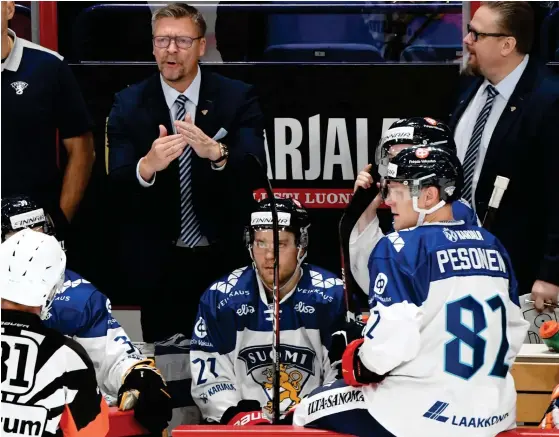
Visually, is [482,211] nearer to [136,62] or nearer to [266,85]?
[266,85]

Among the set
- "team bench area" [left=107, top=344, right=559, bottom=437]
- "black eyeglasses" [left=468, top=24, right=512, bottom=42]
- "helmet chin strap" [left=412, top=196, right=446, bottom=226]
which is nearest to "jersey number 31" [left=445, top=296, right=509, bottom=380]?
"helmet chin strap" [left=412, top=196, right=446, bottom=226]

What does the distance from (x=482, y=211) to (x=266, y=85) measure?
3.41 feet

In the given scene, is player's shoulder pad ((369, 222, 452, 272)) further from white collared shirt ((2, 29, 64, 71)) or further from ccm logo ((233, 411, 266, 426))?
white collared shirt ((2, 29, 64, 71))

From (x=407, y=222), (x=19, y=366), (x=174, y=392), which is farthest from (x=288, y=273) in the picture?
(x=19, y=366)

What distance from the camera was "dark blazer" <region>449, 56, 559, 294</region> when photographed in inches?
178

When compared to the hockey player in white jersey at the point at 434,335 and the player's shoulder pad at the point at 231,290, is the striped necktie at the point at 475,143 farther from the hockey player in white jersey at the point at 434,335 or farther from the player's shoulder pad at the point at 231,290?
the hockey player in white jersey at the point at 434,335

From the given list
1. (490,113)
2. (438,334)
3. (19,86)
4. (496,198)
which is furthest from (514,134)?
(19,86)

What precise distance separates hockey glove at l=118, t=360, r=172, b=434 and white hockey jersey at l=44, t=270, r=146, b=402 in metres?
0.14

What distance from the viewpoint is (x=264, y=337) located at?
14.7 ft

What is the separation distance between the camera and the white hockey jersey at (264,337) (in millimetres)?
4445

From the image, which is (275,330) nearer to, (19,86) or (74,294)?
(74,294)

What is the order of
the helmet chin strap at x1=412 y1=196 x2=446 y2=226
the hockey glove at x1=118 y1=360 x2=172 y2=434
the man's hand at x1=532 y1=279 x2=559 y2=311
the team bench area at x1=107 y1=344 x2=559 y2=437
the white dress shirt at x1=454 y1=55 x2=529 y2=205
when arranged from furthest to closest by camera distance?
the white dress shirt at x1=454 y1=55 x2=529 y2=205 < the man's hand at x1=532 y1=279 x2=559 y2=311 < the team bench area at x1=107 y1=344 x2=559 y2=437 < the hockey glove at x1=118 y1=360 x2=172 y2=434 < the helmet chin strap at x1=412 y1=196 x2=446 y2=226

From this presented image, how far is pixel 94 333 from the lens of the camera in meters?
4.26

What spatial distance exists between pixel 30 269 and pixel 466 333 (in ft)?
3.98
